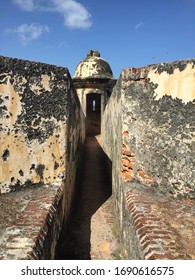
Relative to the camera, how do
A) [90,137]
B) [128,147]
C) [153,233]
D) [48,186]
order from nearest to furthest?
[153,233] < [48,186] < [128,147] < [90,137]

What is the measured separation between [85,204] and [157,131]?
2.83m

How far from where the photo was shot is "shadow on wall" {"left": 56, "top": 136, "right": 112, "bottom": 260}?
4119mm

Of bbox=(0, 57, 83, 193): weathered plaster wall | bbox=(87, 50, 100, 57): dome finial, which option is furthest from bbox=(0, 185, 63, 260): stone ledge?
bbox=(87, 50, 100, 57): dome finial

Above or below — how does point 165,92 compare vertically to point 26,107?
above

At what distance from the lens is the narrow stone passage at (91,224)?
4.09 metres

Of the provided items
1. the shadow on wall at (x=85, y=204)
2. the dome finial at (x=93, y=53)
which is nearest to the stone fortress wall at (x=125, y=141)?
the shadow on wall at (x=85, y=204)

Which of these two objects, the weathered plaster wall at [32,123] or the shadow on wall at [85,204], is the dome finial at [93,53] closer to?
the shadow on wall at [85,204]

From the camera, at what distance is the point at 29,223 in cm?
285
